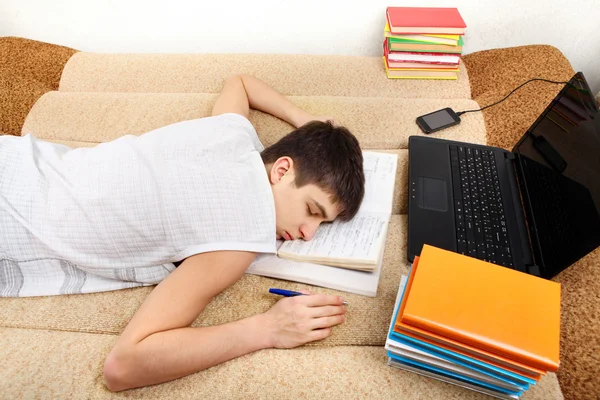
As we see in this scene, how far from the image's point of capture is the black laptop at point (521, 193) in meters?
0.87

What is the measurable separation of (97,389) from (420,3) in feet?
5.03

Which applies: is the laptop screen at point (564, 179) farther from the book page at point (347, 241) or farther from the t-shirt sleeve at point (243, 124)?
the t-shirt sleeve at point (243, 124)

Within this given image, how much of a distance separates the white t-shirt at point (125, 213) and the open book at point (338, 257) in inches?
2.8

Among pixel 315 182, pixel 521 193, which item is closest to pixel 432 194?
pixel 521 193

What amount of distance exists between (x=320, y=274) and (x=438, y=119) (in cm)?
66

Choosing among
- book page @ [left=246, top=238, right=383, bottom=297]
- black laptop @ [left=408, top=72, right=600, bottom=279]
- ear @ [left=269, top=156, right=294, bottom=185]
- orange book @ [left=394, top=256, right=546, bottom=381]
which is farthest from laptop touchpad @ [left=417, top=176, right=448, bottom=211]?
orange book @ [left=394, top=256, right=546, bottom=381]

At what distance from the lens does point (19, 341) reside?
897 mm

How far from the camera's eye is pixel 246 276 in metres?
1.01

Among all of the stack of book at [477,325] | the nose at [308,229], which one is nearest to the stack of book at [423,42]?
the nose at [308,229]

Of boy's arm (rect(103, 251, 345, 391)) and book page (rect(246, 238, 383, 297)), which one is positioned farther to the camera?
book page (rect(246, 238, 383, 297))

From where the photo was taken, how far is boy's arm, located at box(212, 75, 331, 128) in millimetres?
1300

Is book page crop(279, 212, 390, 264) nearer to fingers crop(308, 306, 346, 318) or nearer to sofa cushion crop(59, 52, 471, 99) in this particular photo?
fingers crop(308, 306, 346, 318)

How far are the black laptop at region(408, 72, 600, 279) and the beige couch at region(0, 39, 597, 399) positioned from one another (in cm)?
8

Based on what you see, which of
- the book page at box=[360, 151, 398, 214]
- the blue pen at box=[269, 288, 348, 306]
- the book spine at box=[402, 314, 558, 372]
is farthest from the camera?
the book page at box=[360, 151, 398, 214]
